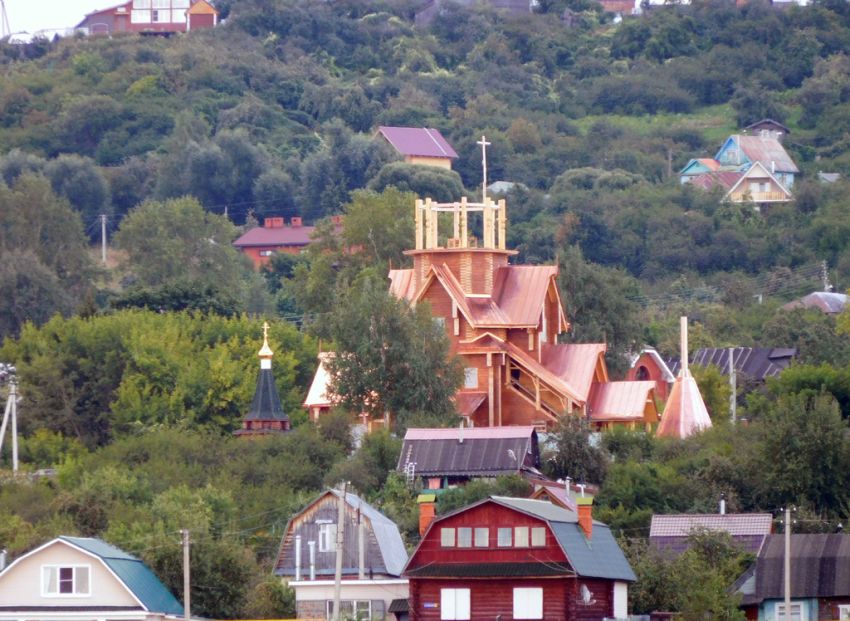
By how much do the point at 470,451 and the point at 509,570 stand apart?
42.4 ft

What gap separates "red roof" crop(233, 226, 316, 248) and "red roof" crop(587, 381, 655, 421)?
5525 cm

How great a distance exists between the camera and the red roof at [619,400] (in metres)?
71.2

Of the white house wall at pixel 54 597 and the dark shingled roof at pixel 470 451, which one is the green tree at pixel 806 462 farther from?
the white house wall at pixel 54 597

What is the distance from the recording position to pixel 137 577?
51906 mm

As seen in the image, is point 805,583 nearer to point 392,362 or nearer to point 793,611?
point 793,611

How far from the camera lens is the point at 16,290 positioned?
102312 mm

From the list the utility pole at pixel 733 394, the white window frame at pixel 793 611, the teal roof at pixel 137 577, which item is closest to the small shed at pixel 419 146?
the utility pole at pixel 733 394

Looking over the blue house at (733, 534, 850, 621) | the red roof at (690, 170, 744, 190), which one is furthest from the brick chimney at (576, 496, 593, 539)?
the red roof at (690, 170, 744, 190)

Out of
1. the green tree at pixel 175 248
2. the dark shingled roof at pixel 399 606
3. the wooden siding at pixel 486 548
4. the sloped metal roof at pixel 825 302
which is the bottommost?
the dark shingled roof at pixel 399 606

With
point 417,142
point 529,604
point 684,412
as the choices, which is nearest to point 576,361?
point 684,412

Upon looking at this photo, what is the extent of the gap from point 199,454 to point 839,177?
242ft

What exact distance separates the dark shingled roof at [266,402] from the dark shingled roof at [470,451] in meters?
8.56

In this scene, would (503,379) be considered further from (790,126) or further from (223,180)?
(790,126)

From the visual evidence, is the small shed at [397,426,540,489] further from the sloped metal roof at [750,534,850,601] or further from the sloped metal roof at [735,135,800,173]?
the sloped metal roof at [735,135,800,173]
